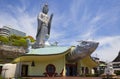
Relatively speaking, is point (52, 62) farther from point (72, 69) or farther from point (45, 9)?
point (45, 9)

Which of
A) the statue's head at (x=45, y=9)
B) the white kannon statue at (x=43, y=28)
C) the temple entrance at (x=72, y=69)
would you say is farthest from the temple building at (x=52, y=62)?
the statue's head at (x=45, y=9)

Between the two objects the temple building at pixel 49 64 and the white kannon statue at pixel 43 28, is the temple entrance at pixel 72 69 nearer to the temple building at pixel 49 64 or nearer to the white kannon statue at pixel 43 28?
the temple building at pixel 49 64

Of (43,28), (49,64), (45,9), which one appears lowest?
(49,64)

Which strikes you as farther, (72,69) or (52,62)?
(72,69)

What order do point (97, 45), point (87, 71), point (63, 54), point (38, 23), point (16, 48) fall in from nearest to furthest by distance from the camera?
point (97, 45) < point (63, 54) < point (87, 71) < point (38, 23) < point (16, 48)

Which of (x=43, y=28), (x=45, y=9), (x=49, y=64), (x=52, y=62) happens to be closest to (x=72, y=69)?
(x=52, y=62)

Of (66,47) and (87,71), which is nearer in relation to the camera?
(66,47)

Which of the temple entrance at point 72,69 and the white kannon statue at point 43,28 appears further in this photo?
the white kannon statue at point 43,28

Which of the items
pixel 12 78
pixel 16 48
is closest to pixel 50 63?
pixel 12 78

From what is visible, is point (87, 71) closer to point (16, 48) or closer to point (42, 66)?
point (42, 66)

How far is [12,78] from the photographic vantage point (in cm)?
2377

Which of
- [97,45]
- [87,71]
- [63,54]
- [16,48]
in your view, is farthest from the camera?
[16,48]

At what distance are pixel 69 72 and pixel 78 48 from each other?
4.11 meters

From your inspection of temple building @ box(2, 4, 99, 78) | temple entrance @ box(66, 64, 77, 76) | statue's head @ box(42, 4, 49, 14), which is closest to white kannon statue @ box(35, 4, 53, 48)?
statue's head @ box(42, 4, 49, 14)
